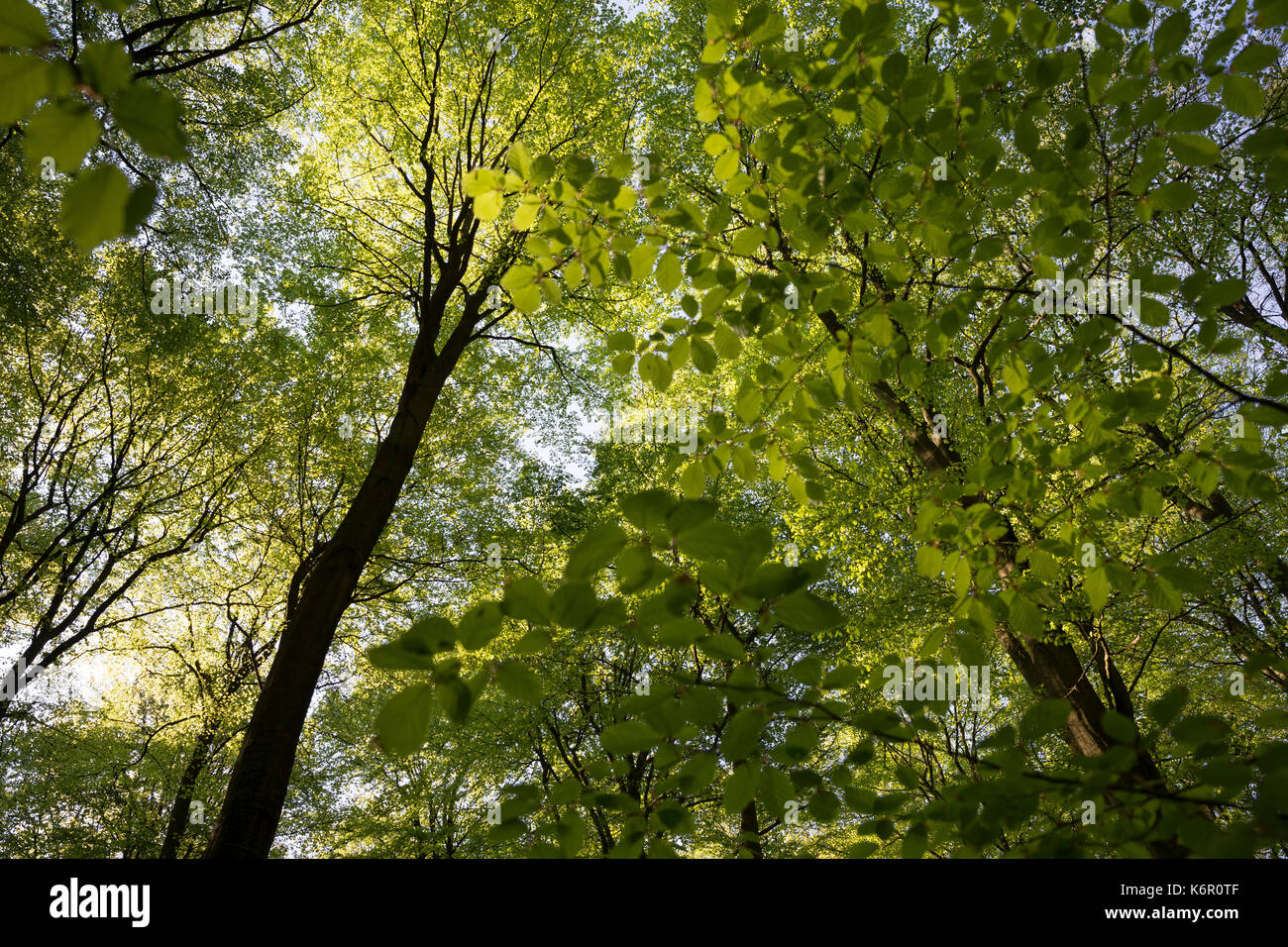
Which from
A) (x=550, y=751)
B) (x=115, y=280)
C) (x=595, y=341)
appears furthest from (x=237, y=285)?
(x=550, y=751)

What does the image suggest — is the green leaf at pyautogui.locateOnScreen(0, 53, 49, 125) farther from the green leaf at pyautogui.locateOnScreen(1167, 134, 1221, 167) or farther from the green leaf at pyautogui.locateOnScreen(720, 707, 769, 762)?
the green leaf at pyautogui.locateOnScreen(1167, 134, 1221, 167)

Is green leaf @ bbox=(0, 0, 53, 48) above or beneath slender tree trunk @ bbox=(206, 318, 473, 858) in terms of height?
above

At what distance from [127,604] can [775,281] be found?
656 inches

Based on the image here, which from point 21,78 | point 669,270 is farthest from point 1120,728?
point 21,78

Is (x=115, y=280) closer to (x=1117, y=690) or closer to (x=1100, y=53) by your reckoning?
(x=1100, y=53)

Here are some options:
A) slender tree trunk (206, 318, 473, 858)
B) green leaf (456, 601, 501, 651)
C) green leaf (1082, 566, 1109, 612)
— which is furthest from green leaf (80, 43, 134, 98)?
slender tree trunk (206, 318, 473, 858)

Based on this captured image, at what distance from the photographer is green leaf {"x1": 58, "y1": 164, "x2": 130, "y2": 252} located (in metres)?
0.72

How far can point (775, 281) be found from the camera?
2.06 m

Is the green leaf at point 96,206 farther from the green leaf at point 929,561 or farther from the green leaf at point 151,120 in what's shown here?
the green leaf at point 929,561

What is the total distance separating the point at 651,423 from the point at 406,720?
39.5ft

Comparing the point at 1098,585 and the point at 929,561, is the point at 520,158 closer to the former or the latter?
the point at 929,561

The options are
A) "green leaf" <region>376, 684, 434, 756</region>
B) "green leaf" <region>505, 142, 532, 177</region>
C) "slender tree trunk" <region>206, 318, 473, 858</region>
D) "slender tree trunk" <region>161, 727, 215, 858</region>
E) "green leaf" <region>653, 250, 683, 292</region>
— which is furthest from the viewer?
"slender tree trunk" <region>161, 727, 215, 858</region>
